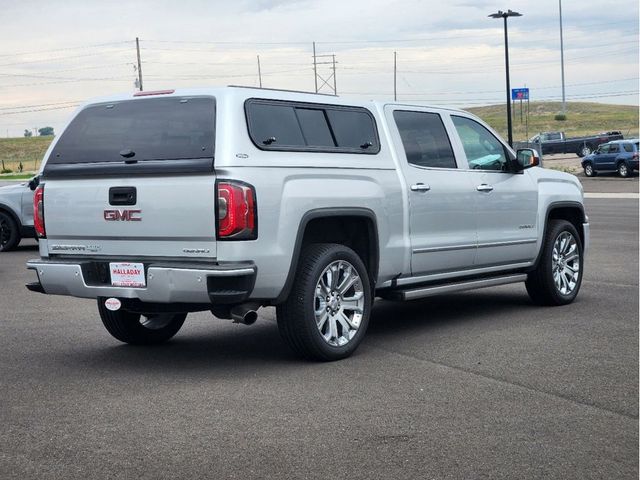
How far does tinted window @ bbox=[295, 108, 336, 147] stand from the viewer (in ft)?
25.8

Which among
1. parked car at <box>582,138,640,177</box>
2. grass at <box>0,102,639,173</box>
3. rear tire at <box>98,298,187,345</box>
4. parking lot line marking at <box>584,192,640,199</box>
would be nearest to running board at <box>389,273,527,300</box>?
rear tire at <box>98,298,187,345</box>

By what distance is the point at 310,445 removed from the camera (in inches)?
211

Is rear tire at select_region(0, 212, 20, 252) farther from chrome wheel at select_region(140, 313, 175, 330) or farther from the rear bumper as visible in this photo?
the rear bumper

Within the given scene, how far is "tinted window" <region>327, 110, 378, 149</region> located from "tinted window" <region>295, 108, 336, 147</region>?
0.09 m

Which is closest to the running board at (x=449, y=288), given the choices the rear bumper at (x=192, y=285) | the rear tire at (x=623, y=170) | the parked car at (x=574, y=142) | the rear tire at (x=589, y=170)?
the rear bumper at (x=192, y=285)

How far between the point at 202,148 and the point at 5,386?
79.9 inches

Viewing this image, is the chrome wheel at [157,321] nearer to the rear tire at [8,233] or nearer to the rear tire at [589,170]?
the rear tire at [8,233]

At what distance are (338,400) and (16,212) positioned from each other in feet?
43.9

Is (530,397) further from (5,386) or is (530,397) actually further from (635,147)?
(635,147)

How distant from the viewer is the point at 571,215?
1098cm

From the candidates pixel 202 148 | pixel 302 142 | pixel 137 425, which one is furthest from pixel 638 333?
pixel 137 425

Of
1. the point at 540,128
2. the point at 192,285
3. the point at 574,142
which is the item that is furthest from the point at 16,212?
the point at 540,128

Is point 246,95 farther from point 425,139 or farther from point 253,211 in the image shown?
point 425,139

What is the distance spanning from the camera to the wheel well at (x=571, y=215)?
35.3ft
